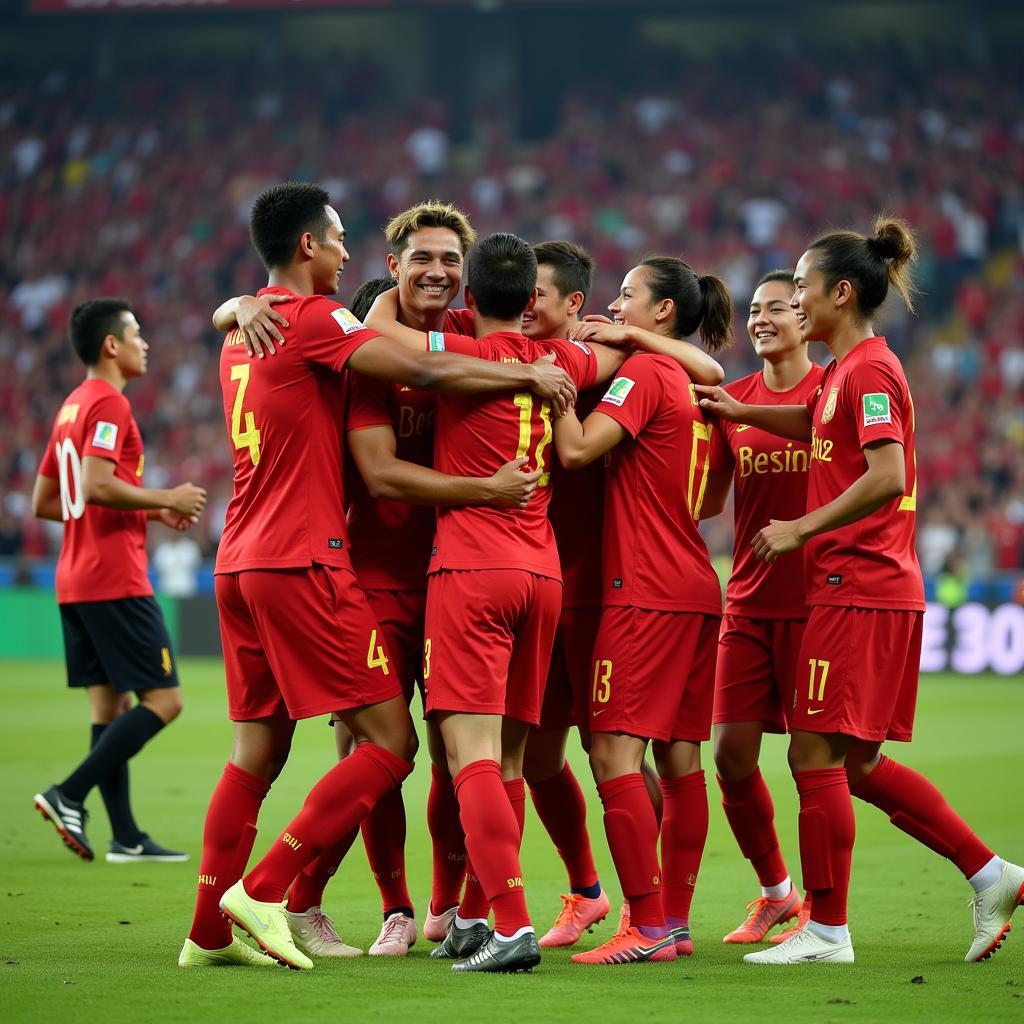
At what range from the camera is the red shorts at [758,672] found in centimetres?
560

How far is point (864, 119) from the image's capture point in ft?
88.4

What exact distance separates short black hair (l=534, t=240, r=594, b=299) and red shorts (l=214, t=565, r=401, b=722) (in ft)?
4.46

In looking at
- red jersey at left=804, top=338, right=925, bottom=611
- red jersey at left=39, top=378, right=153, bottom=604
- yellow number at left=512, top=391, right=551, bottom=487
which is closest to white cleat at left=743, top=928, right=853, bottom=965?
red jersey at left=804, top=338, right=925, bottom=611

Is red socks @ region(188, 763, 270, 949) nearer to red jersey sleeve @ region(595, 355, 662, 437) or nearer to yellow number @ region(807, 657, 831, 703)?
red jersey sleeve @ region(595, 355, 662, 437)

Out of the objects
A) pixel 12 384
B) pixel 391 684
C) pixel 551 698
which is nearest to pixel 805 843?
pixel 551 698

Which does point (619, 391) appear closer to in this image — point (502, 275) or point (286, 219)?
point (502, 275)

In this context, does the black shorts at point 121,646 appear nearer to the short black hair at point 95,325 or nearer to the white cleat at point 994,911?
the short black hair at point 95,325

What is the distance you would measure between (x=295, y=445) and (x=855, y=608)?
1.84 metres

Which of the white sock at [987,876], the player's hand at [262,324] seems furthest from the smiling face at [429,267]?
the white sock at [987,876]

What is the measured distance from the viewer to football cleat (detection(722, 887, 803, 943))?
547 centimetres

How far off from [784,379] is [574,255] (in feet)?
3.19

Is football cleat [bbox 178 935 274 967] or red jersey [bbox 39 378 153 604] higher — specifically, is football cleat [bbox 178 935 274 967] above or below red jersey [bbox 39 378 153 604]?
below

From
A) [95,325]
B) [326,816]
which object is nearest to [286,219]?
[326,816]

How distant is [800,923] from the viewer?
17.6 feet
